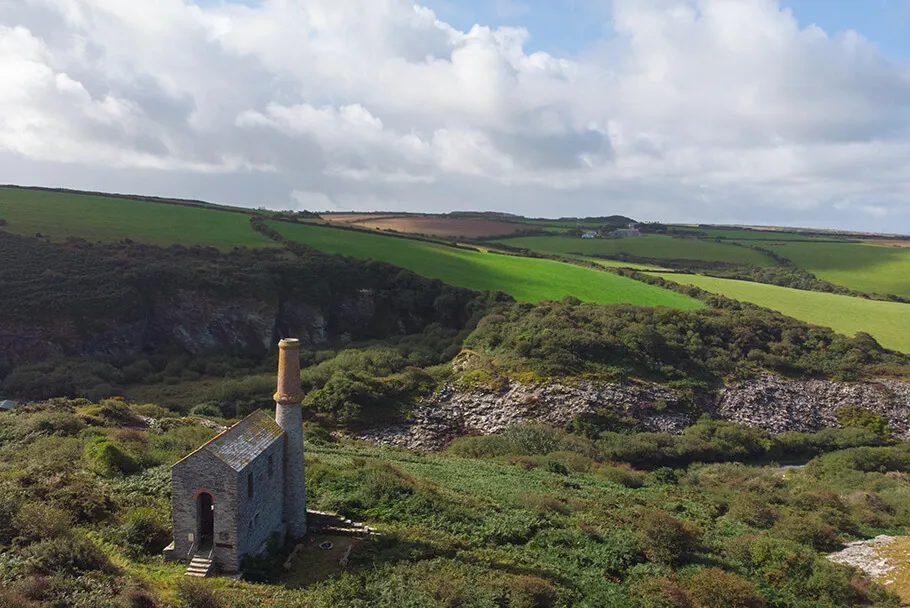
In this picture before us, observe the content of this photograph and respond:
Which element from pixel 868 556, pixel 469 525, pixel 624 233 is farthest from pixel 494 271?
pixel 624 233

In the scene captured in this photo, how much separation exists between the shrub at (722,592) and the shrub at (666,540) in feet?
6.83

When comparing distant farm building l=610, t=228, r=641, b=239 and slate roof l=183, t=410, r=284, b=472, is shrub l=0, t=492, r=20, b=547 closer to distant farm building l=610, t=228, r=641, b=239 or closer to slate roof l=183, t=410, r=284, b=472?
slate roof l=183, t=410, r=284, b=472

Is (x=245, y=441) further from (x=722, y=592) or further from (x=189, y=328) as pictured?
(x=189, y=328)

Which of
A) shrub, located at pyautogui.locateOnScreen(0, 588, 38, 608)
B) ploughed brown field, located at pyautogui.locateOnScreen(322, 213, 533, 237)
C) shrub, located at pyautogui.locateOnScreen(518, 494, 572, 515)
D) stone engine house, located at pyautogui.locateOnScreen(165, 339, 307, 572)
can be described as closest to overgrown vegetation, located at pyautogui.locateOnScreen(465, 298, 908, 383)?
shrub, located at pyautogui.locateOnScreen(518, 494, 572, 515)

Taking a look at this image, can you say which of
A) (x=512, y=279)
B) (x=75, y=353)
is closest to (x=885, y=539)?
(x=512, y=279)

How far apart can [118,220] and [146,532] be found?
233 ft

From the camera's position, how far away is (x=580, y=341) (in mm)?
48375

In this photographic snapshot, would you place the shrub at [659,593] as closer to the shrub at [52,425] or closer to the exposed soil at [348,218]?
the shrub at [52,425]

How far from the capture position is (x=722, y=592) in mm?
17250

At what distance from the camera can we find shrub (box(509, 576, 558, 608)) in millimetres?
15539

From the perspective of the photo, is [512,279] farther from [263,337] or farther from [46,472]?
[46,472]

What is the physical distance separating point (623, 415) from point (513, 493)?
18.0 meters

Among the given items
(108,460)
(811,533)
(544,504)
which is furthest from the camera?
(544,504)

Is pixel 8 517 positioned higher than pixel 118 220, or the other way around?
pixel 118 220
